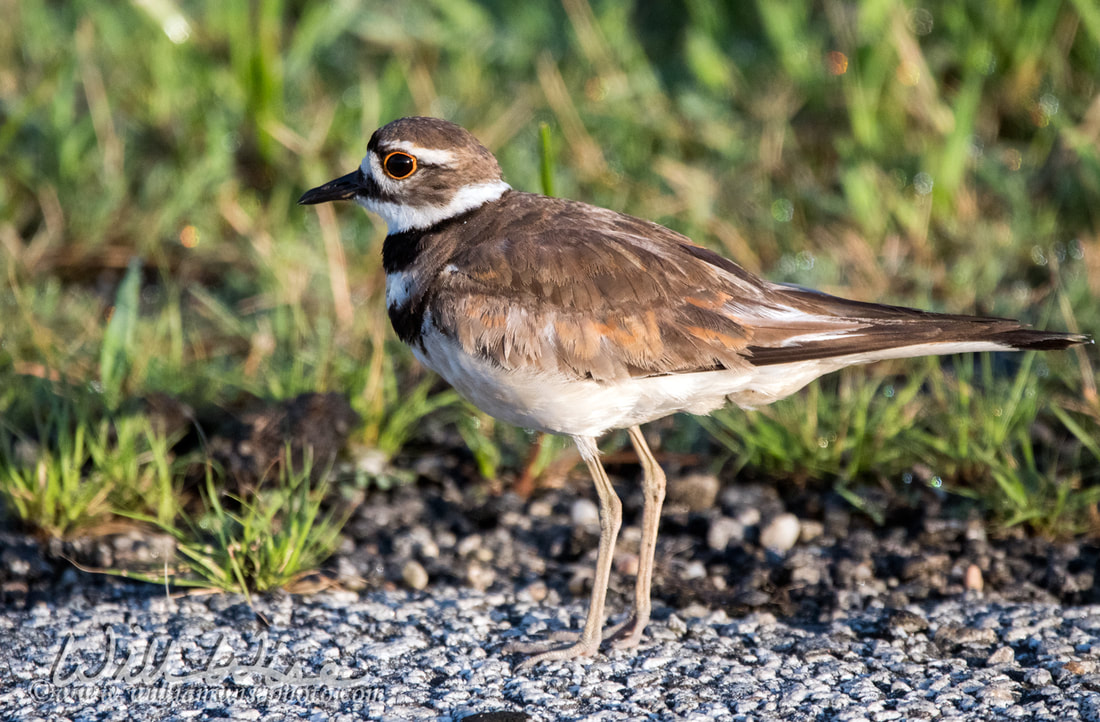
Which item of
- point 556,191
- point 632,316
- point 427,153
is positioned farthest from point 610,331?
point 556,191

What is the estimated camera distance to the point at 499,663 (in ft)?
12.6

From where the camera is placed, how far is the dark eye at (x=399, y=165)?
4.42 meters

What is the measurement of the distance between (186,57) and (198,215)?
4.34ft

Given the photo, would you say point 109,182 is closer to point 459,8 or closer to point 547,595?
point 459,8

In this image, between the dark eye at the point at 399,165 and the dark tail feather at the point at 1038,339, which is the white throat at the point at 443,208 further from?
the dark tail feather at the point at 1038,339

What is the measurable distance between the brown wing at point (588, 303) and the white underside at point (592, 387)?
42 millimetres

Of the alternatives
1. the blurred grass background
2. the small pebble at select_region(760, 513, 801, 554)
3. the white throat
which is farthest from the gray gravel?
the white throat

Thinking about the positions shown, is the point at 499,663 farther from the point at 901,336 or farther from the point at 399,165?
the point at 399,165

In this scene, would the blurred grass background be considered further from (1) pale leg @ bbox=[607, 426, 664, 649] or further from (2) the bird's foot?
(2) the bird's foot

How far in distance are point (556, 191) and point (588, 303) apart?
2999 mm

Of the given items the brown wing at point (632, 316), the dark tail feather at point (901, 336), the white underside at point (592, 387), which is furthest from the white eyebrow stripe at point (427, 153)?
the dark tail feather at point (901, 336)

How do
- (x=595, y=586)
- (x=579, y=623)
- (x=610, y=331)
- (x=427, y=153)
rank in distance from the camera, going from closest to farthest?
(x=610, y=331) → (x=595, y=586) → (x=579, y=623) → (x=427, y=153)

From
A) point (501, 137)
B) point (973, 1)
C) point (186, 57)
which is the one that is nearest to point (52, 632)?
point (501, 137)

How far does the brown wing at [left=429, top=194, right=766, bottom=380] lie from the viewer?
13.0 ft
